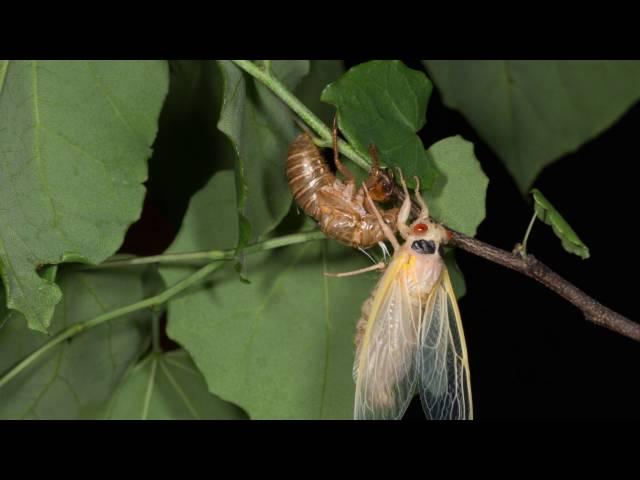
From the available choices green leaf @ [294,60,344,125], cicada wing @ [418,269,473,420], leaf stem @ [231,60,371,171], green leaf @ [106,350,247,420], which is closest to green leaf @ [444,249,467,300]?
cicada wing @ [418,269,473,420]

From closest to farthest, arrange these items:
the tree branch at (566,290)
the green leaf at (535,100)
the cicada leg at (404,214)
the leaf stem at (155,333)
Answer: the tree branch at (566,290) < the cicada leg at (404,214) < the leaf stem at (155,333) < the green leaf at (535,100)

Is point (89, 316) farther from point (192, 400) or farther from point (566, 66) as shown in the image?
point (566, 66)

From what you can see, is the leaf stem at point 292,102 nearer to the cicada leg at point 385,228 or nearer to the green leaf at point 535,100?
the cicada leg at point 385,228

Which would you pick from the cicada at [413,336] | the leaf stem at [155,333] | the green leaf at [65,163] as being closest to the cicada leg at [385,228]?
the cicada at [413,336]

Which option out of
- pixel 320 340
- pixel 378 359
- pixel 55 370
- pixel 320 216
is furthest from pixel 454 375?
pixel 55 370

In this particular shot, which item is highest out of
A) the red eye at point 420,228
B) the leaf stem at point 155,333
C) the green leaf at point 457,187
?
the green leaf at point 457,187

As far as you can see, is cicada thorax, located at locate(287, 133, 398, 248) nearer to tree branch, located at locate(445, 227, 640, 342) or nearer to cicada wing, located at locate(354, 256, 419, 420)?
cicada wing, located at locate(354, 256, 419, 420)
